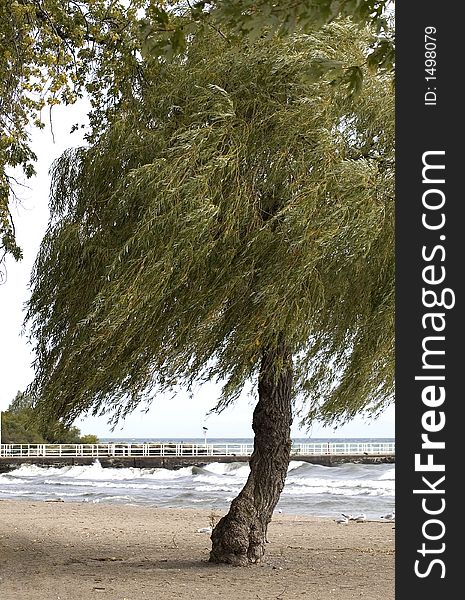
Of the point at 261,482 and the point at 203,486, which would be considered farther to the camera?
the point at 203,486

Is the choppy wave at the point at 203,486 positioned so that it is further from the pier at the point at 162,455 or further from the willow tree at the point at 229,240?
the willow tree at the point at 229,240

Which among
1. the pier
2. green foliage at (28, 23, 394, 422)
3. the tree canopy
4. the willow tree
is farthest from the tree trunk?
the pier

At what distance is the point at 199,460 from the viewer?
133 ft

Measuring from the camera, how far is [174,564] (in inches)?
412

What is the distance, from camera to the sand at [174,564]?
8.76 metres

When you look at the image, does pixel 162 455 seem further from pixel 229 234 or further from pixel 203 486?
pixel 229 234

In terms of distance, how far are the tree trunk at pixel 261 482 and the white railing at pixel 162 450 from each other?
100 feet

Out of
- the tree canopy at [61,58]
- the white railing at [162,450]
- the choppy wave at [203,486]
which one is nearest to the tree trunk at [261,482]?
the tree canopy at [61,58]

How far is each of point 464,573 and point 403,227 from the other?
4.46 feet

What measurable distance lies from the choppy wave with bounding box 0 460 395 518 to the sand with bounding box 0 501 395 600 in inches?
303

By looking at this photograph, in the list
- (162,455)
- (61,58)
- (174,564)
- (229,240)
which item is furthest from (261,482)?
(162,455)

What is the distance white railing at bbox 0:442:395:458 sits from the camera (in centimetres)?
4144

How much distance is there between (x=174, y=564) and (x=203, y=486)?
22.0 m

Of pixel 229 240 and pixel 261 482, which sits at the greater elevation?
pixel 229 240
